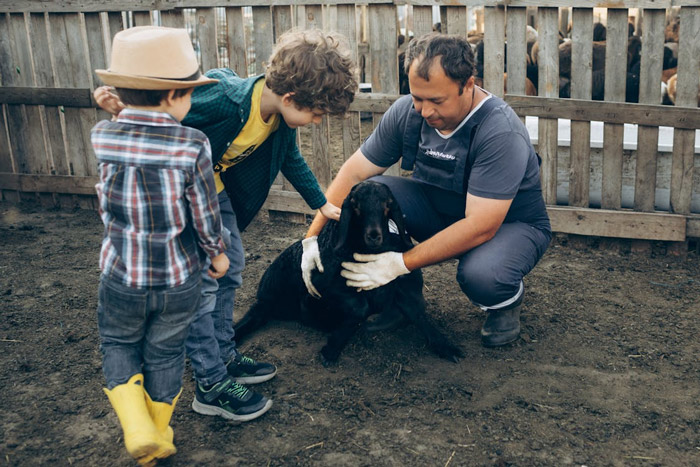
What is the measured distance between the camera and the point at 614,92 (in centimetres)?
527

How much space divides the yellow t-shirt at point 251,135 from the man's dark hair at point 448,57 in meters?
0.85

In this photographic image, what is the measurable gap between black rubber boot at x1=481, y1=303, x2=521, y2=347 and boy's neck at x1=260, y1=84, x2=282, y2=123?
165cm

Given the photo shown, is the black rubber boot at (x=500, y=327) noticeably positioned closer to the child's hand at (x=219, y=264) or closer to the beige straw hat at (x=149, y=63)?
the child's hand at (x=219, y=264)

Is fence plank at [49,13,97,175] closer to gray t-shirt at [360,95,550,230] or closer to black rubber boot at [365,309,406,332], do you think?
gray t-shirt at [360,95,550,230]

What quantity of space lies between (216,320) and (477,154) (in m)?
1.57

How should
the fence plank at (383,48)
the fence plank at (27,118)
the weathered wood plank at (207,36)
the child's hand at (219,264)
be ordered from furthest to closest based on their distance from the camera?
the fence plank at (27,118)
the weathered wood plank at (207,36)
the fence plank at (383,48)
the child's hand at (219,264)

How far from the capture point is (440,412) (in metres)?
3.31

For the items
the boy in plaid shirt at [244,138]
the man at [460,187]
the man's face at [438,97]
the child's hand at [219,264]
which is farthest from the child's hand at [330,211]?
the child's hand at [219,264]

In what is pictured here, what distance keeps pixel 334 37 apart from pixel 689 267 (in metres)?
3.31

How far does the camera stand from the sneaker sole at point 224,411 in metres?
3.22

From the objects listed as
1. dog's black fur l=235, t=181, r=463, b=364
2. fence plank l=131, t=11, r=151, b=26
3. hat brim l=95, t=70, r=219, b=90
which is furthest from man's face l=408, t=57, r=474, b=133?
fence plank l=131, t=11, r=151, b=26

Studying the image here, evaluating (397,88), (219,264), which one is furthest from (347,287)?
(397,88)

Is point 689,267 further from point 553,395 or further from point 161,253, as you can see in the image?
point 161,253

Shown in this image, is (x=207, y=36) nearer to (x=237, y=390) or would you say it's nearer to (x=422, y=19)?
(x=422, y=19)
